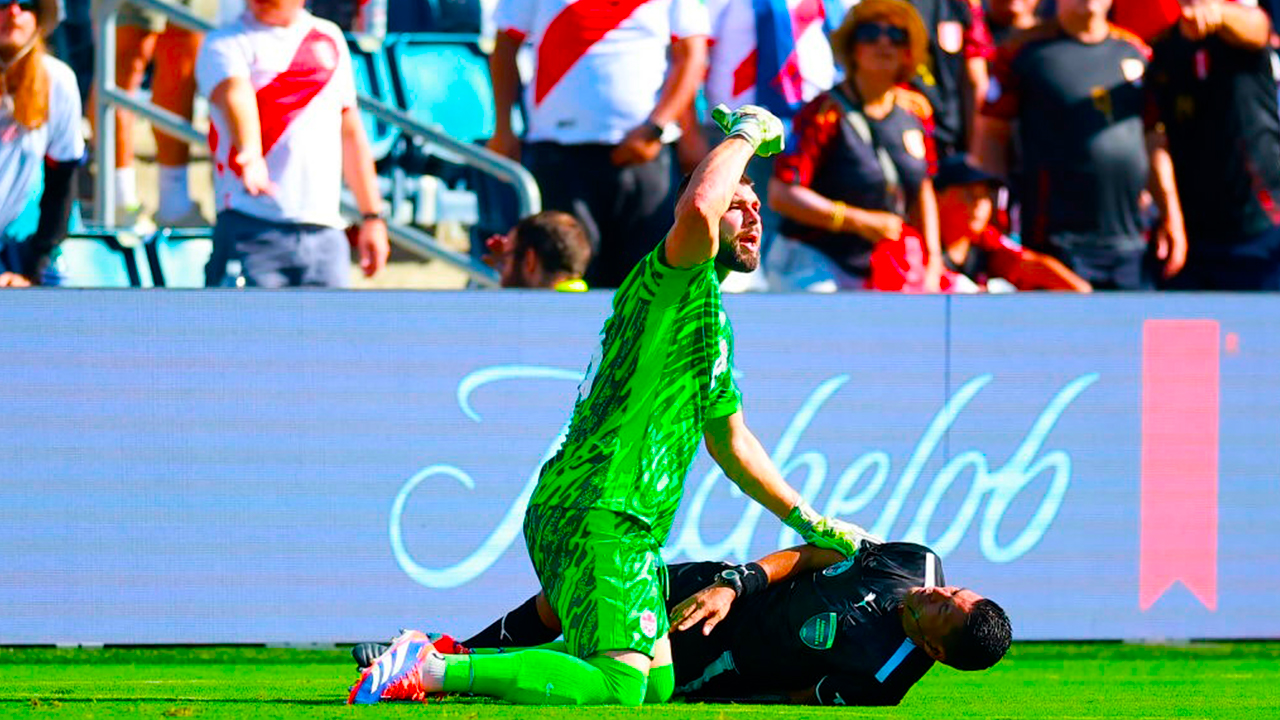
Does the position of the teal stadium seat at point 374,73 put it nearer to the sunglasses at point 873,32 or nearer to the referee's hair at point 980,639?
the sunglasses at point 873,32

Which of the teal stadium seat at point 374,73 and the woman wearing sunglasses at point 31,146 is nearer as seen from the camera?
the woman wearing sunglasses at point 31,146

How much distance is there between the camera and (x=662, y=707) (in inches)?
210

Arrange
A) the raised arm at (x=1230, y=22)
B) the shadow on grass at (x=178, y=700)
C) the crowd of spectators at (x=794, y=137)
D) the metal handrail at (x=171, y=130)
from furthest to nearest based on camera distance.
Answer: the raised arm at (x=1230, y=22)
the metal handrail at (x=171, y=130)
the crowd of spectators at (x=794, y=137)
the shadow on grass at (x=178, y=700)

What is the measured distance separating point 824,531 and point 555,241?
7.94 feet

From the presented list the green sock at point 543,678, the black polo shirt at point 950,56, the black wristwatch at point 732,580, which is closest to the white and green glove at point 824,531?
the black wristwatch at point 732,580

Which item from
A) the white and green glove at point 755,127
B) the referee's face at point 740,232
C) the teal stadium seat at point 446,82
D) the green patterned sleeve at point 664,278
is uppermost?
the white and green glove at point 755,127

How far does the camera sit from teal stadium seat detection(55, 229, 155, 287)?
8.59 m

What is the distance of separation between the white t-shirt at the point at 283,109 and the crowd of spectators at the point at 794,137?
10 millimetres

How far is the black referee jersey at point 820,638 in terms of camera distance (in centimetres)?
557

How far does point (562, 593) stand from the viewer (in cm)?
524

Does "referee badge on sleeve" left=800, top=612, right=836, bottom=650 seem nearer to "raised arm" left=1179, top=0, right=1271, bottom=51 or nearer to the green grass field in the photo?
the green grass field

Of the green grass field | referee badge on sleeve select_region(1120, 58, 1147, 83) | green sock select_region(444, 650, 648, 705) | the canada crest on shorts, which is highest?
referee badge on sleeve select_region(1120, 58, 1147, 83)

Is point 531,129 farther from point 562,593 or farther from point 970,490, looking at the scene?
point 562,593

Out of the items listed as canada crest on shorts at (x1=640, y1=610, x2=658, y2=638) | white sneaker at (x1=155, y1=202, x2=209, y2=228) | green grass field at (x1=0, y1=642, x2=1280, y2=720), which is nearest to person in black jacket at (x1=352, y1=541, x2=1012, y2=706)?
green grass field at (x1=0, y1=642, x2=1280, y2=720)
